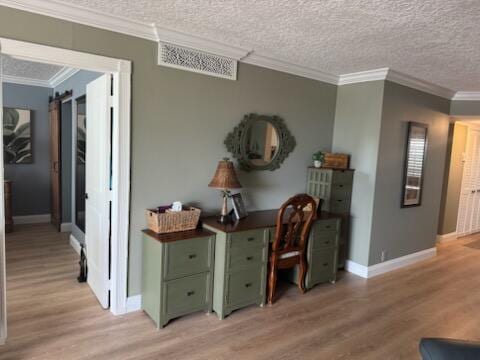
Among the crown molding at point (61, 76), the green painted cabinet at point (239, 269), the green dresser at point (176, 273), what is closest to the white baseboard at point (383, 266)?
the green painted cabinet at point (239, 269)

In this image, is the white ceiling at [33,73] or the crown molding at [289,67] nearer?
the crown molding at [289,67]

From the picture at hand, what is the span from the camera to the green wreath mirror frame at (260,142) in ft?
11.2

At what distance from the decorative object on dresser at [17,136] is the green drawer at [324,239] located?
4.89 meters

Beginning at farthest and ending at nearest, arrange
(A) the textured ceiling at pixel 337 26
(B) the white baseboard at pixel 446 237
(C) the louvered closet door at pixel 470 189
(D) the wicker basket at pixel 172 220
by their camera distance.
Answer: (C) the louvered closet door at pixel 470 189 → (B) the white baseboard at pixel 446 237 → (D) the wicker basket at pixel 172 220 → (A) the textured ceiling at pixel 337 26

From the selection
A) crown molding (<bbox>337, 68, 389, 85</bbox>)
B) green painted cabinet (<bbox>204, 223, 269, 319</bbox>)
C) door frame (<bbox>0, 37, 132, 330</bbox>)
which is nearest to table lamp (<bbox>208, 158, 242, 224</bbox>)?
green painted cabinet (<bbox>204, 223, 269, 319</bbox>)

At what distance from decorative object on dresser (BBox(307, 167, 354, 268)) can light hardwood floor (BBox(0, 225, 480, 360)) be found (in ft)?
1.55

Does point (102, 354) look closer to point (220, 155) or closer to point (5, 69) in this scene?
point (220, 155)

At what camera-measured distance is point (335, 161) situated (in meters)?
4.05

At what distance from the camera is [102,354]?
2.34 m

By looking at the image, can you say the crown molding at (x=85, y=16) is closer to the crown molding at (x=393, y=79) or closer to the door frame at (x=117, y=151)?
the door frame at (x=117, y=151)

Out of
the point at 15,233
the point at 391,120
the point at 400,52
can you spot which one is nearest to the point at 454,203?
the point at 391,120

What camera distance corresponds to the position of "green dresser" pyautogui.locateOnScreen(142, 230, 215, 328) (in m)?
2.64

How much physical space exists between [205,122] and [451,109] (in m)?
3.75

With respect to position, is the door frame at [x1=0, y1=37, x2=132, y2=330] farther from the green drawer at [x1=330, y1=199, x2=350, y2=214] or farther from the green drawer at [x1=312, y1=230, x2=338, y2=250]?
the green drawer at [x1=330, y1=199, x2=350, y2=214]
